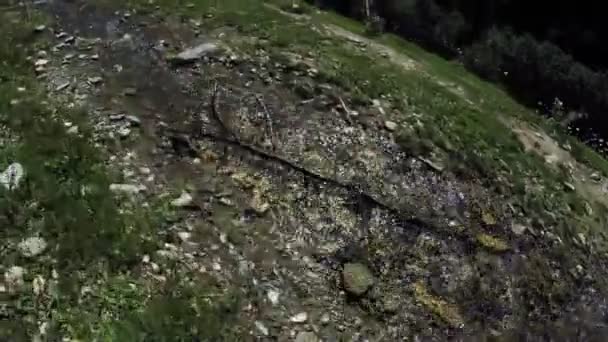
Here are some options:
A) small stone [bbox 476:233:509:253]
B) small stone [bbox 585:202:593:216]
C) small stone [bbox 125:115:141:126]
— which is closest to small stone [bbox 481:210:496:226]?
small stone [bbox 476:233:509:253]

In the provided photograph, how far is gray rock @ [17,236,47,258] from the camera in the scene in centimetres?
672

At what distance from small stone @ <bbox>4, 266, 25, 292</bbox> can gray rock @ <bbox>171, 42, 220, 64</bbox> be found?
500 cm

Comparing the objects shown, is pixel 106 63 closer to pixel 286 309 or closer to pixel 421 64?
pixel 286 309

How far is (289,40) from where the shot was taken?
39.9 ft

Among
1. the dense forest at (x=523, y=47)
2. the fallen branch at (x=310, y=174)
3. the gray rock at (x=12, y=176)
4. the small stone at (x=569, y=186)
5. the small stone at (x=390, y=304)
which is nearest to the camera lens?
the gray rock at (x=12, y=176)

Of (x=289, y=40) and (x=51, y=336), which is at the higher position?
(x=289, y=40)

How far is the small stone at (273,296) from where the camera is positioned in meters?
7.19

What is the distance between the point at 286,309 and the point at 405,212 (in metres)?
2.60

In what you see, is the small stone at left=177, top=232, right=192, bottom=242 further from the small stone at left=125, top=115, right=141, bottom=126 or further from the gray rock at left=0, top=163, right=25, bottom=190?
the small stone at left=125, top=115, right=141, bottom=126

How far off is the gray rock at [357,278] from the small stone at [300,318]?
0.70m

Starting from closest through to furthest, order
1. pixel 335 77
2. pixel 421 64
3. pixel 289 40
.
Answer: pixel 335 77, pixel 289 40, pixel 421 64

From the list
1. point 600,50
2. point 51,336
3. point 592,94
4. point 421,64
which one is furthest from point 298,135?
point 600,50

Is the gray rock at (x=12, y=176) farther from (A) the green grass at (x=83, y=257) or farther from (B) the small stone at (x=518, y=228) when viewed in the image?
(B) the small stone at (x=518, y=228)

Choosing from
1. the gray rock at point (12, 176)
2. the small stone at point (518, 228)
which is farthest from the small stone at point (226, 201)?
the small stone at point (518, 228)
